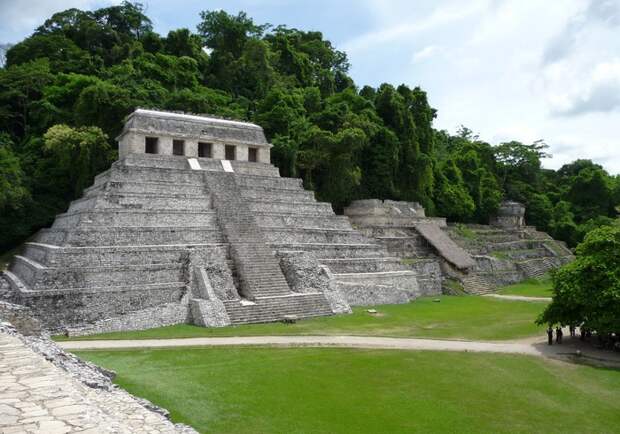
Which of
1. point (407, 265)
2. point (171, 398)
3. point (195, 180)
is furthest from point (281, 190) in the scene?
point (171, 398)

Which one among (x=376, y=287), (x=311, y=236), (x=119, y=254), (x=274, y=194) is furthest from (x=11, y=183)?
(x=376, y=287)

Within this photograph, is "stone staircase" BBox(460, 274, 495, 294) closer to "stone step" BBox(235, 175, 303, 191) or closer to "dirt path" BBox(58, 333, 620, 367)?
"stone step" BBox(235, 175, 303, 191)

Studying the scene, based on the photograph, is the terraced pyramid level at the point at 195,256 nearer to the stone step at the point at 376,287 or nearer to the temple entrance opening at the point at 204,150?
the stone step at the point at 376,287

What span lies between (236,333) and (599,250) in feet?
41.9

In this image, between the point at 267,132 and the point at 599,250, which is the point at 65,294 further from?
the point at 267,132

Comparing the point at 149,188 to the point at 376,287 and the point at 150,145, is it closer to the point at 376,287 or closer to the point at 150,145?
the point at 150,145

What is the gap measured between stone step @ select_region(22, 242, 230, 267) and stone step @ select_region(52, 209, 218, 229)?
168 cm

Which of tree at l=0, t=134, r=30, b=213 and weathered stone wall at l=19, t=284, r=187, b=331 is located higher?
tree at l=0, t=134, r=30, b=213

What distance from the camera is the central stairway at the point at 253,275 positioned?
22281mm

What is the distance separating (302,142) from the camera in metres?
40.3

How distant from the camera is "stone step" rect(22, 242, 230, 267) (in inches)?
838

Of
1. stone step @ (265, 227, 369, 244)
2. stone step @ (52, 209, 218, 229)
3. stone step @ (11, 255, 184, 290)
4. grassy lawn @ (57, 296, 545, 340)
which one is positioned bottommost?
grassy lawn @ (57, 296, 545, 340)

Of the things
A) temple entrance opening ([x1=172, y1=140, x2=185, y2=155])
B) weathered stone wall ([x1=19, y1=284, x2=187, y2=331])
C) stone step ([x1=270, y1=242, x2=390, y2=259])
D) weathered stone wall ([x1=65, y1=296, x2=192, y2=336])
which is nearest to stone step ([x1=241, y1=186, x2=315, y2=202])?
stone step ([x1=270, y1=242, x2=390, y2=259])

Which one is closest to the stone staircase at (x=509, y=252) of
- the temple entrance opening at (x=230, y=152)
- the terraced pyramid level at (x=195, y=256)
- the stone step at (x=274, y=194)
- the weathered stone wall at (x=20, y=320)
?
the terraced pyramid level at (x=195, y=256)
